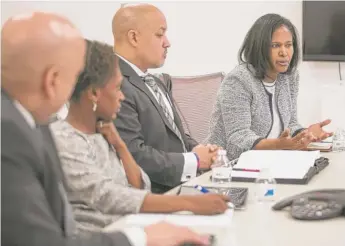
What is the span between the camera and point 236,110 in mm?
2732

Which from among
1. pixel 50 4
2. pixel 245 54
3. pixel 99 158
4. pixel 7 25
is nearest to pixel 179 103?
pixel 245 54

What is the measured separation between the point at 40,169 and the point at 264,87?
1930 mm

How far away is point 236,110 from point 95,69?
3.84ft

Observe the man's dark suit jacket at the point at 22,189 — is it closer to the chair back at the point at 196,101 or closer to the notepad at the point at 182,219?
the notepad at the point at 182,219

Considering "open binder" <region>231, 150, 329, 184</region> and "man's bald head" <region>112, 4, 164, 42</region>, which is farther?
"man's bald head" <region>112, 4, 164, 42</region>

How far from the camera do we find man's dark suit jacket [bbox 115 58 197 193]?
219 cm

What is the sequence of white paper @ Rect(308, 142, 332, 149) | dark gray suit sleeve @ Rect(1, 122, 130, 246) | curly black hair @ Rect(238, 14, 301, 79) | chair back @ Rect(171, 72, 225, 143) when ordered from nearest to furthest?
1. dark gray suit sleeve @ Rect(1, 122, 130, 246)
2. white paper @ Rect(308, 142, 332, 149)
3. curly black hair @ Rect(238, 14, 301, 79)
4. chair back @ Rect(171, 72, 225, 143)

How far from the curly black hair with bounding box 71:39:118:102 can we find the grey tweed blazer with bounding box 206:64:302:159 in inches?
41.1

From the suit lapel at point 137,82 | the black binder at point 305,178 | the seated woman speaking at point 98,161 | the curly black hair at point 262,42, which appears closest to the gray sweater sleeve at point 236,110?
the curly black hair at point 262,42

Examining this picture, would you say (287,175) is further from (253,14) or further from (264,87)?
(253,14)

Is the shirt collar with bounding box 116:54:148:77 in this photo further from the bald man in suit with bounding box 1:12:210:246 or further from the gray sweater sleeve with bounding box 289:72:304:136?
the bald man in suit with bounding box 1:12:210:246

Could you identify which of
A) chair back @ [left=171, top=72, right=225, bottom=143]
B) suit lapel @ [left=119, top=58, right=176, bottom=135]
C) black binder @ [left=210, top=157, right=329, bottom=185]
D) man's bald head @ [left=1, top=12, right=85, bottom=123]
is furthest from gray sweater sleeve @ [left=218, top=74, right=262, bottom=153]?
man's bald head @ [left=1, top=12, right=85, bottom=123]

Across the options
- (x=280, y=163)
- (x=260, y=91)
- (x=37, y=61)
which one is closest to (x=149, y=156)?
(x=280, y=163)

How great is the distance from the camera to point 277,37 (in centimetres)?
288
